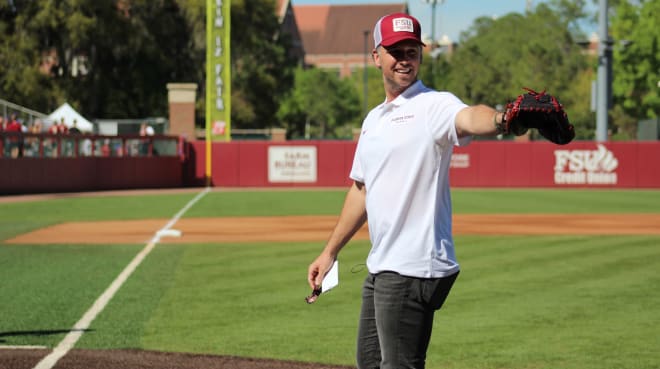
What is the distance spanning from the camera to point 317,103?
92188 millimetres

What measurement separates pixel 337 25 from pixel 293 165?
101191 mm

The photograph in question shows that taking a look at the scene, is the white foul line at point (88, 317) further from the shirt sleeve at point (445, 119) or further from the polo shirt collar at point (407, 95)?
the shirt sleeve at point (445, 119)

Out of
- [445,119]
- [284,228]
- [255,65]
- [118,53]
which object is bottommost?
[284,228]

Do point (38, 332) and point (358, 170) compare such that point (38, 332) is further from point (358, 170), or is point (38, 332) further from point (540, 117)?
point (540, 117)

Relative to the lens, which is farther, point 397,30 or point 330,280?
point 330,280

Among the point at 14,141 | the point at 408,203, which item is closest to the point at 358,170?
the point at 408,203

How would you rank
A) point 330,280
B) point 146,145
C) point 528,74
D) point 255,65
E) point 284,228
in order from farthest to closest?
point 528,74, point 255,65, point 146,145, point 284,228, point 330,280

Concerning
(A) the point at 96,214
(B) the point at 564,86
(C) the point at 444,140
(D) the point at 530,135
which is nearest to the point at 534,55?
(B) the point at 564,86

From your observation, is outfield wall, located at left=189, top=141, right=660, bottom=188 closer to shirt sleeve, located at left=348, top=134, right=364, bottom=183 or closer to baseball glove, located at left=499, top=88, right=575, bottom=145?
shirt sleeve, located at left=348, top=134, right=364, bottom=183

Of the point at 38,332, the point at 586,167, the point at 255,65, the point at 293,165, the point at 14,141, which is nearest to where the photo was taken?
the point at 38,332

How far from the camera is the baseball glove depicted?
11.5 ft

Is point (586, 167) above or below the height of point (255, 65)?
below

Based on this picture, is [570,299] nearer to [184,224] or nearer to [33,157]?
[184,224]

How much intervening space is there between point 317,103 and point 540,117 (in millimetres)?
88987
